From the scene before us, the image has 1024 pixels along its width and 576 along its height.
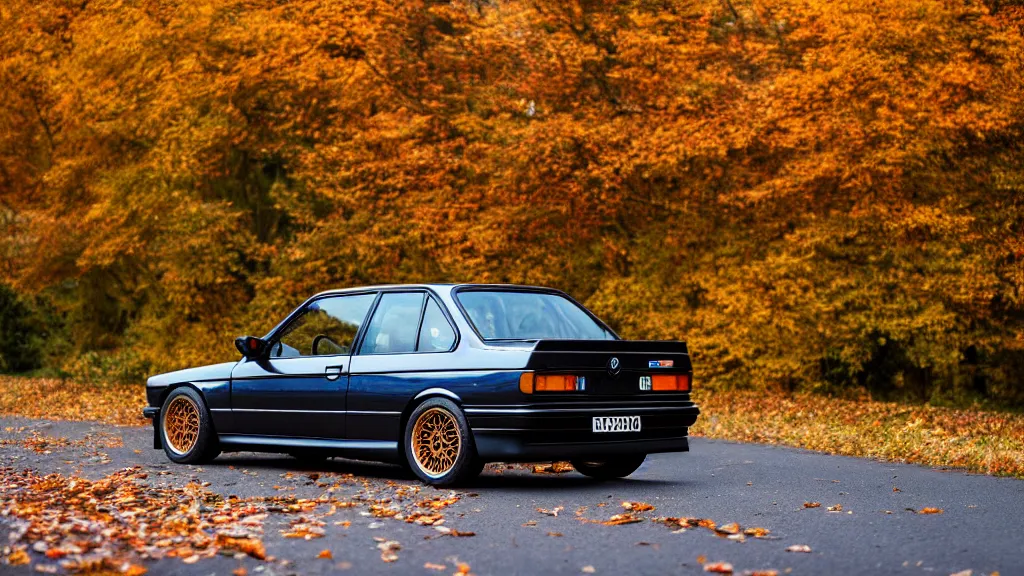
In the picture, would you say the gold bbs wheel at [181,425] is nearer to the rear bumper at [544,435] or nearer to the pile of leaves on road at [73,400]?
the rear bumper at [544,435]

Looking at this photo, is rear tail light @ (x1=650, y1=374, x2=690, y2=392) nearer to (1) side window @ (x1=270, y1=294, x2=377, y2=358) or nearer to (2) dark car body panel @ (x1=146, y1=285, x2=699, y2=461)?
(2) dark car body panel @ (x1=146, y1=285, x2=699, y2=461)

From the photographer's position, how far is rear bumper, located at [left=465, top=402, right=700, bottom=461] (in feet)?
29.1

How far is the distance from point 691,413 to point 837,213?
12012mm

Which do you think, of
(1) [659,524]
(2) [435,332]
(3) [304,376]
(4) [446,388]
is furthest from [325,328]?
(1) [659,524]

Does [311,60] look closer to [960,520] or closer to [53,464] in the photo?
[53,464]

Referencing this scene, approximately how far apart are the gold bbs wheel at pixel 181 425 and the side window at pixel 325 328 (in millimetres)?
1085

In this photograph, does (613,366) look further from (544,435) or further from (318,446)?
(318,446)

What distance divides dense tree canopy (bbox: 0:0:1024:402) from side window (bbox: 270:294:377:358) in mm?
11891

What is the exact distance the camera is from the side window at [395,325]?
985 centimetres

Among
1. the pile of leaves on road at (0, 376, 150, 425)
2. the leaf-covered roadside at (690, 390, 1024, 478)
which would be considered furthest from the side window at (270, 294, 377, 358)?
the pile of leaves on road at (0, 376, 150, 425)

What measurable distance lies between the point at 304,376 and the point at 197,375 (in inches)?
60.7

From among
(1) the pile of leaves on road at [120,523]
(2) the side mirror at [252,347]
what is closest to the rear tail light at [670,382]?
(1) the pile of leaves on road at [120,523]

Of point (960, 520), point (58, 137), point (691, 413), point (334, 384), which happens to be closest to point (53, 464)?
point (334, 384)

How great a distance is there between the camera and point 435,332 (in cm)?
966
